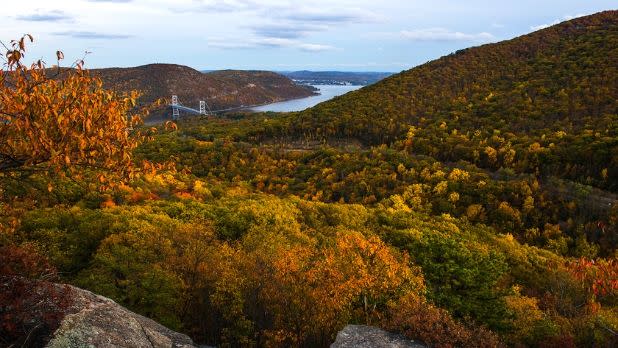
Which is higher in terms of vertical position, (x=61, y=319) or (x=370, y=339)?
(x=61, y=319)

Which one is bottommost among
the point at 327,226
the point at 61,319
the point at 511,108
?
the point at 327,226

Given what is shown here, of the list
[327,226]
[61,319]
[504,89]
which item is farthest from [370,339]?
[504,89]

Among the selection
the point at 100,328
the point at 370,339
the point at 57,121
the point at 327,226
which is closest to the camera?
the point at 57,121

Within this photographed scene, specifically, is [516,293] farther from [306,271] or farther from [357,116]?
[357,116]

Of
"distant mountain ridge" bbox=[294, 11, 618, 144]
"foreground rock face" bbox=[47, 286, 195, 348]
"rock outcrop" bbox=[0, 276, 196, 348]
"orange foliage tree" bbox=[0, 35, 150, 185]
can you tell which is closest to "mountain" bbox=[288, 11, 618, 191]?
"distant mountain ridge" bbox=[294, 11, 618, 144]

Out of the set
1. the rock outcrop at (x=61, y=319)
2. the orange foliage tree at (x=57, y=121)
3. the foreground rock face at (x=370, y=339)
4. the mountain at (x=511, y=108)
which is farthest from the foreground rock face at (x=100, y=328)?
the mountain at (x=511, y=108)

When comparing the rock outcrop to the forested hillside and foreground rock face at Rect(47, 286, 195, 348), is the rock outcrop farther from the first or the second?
the forested hillside

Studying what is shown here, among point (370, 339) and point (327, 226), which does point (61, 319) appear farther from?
point (327, 226)
